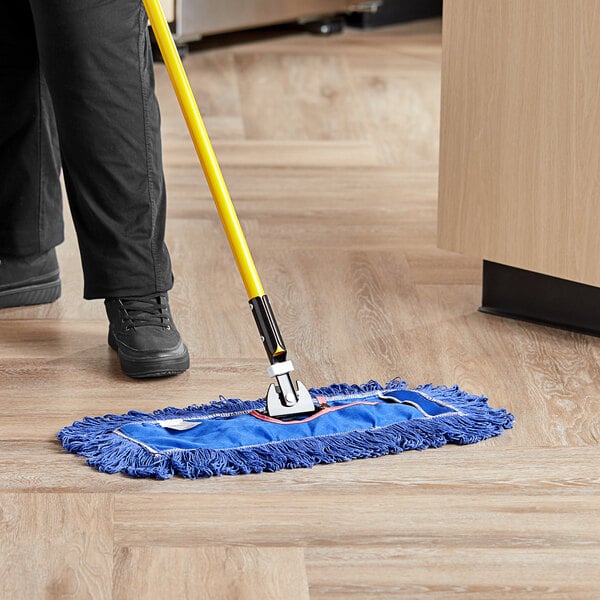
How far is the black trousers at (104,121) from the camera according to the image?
1306mm

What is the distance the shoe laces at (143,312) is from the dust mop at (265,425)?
0.58ft

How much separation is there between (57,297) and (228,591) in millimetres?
788

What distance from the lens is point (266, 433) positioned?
1.16 m

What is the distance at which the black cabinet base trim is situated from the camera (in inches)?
59.3

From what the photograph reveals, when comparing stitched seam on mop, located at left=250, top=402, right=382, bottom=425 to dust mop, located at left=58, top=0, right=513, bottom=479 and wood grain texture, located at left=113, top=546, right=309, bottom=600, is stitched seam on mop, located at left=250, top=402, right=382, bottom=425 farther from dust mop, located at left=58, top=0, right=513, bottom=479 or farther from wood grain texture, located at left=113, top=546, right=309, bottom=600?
wood grain texture, located at left=113, top=546, right=309, bottom=600

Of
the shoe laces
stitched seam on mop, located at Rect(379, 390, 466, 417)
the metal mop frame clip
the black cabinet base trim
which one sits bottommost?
the black cabinet base trim

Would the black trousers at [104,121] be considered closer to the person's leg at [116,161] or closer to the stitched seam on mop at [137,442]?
the person's leg at [116,161]

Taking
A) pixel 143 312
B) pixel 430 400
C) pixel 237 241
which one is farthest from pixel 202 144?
pixel 430 400

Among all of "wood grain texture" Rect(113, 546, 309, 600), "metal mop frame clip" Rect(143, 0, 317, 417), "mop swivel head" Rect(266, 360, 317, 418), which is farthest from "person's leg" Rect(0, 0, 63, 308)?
"wood grain texture" Rect(113, 546, 309, 600)

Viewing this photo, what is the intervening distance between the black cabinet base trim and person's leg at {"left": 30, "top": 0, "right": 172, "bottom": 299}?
0.45 metres

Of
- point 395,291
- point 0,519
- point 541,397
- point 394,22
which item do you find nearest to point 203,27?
point 394,22

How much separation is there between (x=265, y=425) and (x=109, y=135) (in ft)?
1.31

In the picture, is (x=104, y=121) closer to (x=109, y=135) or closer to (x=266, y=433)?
(x=109, y=135)

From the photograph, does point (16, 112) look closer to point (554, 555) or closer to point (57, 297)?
point (57, 297)
